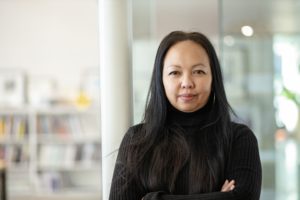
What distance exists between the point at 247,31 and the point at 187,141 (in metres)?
1.16

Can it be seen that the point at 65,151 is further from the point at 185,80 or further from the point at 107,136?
the point at 185,80

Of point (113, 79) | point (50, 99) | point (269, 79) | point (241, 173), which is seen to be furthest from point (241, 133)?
point (50, 99)

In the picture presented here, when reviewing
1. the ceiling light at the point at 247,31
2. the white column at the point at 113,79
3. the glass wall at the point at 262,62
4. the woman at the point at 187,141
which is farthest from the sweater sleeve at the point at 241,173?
the ceiling light at the point at 247,31

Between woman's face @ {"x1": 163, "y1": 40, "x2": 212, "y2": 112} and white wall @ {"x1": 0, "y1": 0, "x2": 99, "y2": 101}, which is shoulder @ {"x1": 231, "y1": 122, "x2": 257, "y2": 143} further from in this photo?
white wall @ {"x1": 0, "y1": 0, "x2": 99, "y2": 101}

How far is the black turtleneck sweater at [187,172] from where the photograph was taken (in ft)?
5.25

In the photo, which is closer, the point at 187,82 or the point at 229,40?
the point at 187,82

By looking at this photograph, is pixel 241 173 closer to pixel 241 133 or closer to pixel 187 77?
pixel 241 133

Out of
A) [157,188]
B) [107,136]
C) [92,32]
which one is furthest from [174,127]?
[92,32]

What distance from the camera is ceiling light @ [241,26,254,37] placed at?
8.56 feet

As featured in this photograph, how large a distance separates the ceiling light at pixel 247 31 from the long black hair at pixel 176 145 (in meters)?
0.93

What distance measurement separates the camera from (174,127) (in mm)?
1758

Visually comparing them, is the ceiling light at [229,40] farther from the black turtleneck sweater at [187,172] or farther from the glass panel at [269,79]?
the black turtleneck sweater at [187,172]

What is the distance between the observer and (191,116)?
175 centimetres

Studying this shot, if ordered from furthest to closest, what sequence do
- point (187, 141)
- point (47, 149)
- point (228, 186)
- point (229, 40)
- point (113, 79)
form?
point (47, 149) < point (229, 40) < point (113, 79) < point (187, 141) < point (228, 186)
